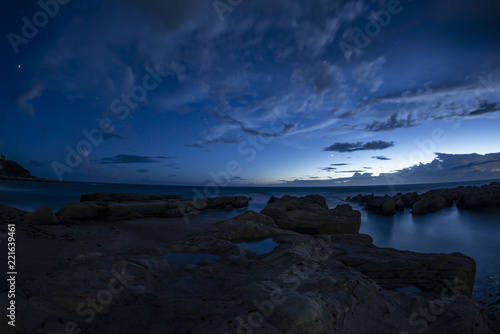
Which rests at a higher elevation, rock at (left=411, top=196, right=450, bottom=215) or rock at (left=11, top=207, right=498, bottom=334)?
rock at (left=11, top=207, right=498, bottom=334)


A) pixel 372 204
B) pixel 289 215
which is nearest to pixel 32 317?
pixel 289 215

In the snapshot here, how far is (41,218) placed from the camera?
8875mm

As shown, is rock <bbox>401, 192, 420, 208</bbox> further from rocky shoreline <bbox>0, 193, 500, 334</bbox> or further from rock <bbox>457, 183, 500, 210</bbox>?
rocky shoreline <bbox>0, 193, 500, 334</bbox>

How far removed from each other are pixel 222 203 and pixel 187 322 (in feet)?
65.6

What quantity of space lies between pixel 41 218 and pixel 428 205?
97.0ft

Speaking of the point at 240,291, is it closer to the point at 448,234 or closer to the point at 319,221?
the point at 319,221

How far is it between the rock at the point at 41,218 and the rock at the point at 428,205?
26771 mm

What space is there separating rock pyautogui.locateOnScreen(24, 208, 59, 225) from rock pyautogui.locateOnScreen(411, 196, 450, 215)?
26.8 meters

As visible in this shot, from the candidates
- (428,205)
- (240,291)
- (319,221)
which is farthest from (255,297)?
(428,205)

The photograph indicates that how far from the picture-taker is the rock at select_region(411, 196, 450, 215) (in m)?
21.3

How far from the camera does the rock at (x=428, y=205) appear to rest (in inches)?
839

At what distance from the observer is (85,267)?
12.0ft

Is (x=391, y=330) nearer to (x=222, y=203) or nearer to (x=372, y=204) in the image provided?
(x=222, y=203)

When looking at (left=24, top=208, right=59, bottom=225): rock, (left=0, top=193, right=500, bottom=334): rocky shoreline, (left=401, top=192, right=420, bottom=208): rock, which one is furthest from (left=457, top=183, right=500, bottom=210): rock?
(left=24, top=208, right=59, bottom=225): rock
